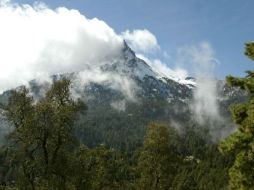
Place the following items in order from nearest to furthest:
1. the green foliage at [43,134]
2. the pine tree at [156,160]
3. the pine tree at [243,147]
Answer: the pine tree at [243,147] → the green foliage at [43,134] → the pine tree at [156,160]

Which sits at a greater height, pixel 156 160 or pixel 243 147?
pixel 156 160

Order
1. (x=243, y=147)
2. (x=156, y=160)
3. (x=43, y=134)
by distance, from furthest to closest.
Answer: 1. (x=156, y=160)
2. (x=43, y=134)
3. (x=243, y=147)

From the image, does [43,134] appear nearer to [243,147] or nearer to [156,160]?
[243,147]

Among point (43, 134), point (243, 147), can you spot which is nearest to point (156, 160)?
point (43, 134)

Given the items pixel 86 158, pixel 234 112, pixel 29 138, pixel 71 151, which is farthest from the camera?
pixel 86 158

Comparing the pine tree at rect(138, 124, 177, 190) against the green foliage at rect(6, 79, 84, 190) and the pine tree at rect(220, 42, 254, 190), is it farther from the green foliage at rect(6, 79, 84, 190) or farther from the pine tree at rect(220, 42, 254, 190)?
the pine tree at rect(220, 42, 254, 190)

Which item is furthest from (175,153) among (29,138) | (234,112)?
(234,112)

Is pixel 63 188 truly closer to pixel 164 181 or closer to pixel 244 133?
pixel 244 133

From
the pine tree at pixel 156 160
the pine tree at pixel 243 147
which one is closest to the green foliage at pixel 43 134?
the pine tree at pixel 243 147

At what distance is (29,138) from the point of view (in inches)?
1510

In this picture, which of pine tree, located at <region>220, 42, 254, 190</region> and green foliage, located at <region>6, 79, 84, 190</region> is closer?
pine tree, located at <region>220, 42, 254, 190</region>

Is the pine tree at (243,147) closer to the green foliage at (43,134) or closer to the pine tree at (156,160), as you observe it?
the green foliage at (43,134)

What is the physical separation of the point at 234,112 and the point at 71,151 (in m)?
17.6

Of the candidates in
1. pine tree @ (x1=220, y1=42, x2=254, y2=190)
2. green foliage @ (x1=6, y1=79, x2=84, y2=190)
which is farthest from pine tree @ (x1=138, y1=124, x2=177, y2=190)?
pine tree @ (x1=220, y1=42, x2=254, y2=190)
